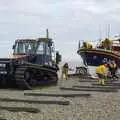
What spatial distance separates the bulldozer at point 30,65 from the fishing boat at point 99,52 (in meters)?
16.8

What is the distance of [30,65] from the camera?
1049 inches

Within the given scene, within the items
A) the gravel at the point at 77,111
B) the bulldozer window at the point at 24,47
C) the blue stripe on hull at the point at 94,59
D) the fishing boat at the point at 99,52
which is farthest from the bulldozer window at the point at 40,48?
the blue stripe on hull at the point at 94,59

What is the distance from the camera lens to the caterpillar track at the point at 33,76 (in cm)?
2589

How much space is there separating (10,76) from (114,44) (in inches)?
958

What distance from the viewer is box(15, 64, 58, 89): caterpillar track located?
84.9ft

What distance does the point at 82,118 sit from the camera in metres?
15.1

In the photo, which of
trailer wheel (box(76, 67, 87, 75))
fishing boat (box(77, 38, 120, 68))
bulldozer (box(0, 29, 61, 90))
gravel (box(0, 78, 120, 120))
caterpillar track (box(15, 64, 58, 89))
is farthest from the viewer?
fishing boat (box(77, 38, 120, 68))

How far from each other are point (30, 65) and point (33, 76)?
0.88 metres

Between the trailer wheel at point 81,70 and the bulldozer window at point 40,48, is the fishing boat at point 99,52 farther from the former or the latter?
the bulldozer window at point 40,48

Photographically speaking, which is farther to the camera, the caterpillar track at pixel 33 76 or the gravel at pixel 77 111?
the caterpillar track at pixel 33 76

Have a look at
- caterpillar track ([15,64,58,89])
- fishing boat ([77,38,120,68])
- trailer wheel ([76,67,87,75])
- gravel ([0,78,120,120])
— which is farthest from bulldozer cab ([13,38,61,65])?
fishing boat ([77,38,120,68])

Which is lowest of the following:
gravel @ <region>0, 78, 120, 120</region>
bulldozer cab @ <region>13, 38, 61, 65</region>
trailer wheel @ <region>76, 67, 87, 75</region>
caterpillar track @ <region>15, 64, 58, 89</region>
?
trailer wheel @ <region>76, 67, 87, 75</region>

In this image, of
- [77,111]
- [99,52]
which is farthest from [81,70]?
[77,111]

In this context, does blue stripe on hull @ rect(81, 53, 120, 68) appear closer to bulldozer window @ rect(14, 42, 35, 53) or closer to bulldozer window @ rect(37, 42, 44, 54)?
bulldozer window @ rect(37, 42, 44, 54)
